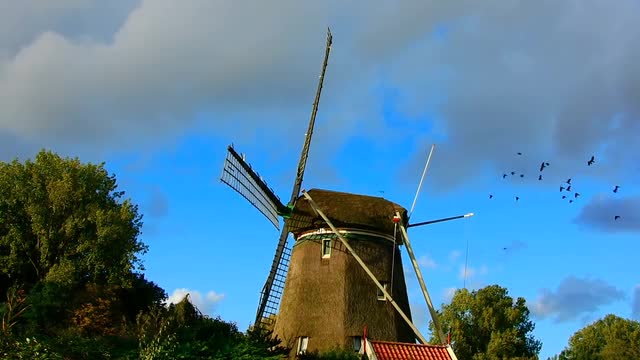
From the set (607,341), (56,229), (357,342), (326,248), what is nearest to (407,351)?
(357,342)

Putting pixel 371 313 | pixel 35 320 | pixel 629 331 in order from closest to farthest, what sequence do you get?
pixel 371 313, pixel 35 320, pixel 629 331

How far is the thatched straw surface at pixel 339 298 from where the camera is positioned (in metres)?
27.6

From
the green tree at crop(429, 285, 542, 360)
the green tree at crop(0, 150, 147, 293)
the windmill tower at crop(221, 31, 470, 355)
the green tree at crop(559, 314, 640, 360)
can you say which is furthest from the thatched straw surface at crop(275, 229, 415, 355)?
the green tree at crop(559, 314, 640, 360)

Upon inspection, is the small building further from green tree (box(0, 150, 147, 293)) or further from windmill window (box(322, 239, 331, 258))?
green tree (box(0, 150, 147, 293))

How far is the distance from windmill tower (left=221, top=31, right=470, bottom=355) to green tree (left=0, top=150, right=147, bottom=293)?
45.1ft

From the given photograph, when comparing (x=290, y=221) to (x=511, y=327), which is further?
(x=511, y=327)

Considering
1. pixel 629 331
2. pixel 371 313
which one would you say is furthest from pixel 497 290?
pixel 371 313

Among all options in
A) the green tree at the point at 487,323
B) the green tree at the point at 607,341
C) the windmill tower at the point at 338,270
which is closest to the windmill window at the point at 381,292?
the windmill tower at the point at 338,270

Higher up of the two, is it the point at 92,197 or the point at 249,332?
the point at 92,197

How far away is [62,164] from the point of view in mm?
41906

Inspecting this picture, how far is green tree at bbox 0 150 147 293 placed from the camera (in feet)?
131

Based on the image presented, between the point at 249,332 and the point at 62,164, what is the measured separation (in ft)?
78.6

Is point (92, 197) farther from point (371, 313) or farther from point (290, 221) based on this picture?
point (371, 313)

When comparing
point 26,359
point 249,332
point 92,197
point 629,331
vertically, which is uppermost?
point 629,331
